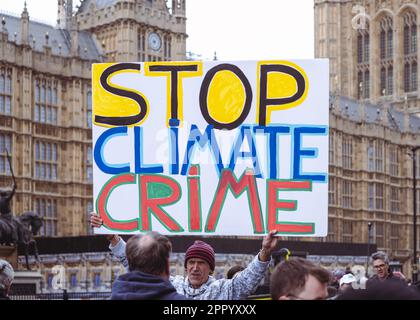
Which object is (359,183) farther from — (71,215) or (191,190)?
(191,190)

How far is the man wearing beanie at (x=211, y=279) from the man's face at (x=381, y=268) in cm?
252

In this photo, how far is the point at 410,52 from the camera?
66.4 meters

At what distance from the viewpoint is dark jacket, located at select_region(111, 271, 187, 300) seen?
4020mm

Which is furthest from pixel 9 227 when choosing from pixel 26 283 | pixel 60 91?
pixel 60 91

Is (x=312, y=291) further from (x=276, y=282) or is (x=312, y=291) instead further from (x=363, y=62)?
(x=363, y=62)

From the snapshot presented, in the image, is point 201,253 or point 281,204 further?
point 281,204

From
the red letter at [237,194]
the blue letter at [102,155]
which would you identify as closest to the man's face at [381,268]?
the red letter at [237,194]

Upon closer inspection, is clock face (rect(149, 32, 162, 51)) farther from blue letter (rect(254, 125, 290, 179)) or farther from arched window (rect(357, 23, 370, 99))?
blue letter (rect(254, 125, 290, 179))

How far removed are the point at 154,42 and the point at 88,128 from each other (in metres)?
5.10

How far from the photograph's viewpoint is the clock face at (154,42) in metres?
41.4

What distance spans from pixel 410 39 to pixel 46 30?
108ft

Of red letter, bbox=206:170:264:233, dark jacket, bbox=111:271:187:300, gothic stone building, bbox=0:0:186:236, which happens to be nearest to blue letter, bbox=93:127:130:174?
red letter, bbox=206:170:264:233

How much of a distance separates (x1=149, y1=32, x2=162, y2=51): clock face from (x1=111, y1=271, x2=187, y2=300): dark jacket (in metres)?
37.6
